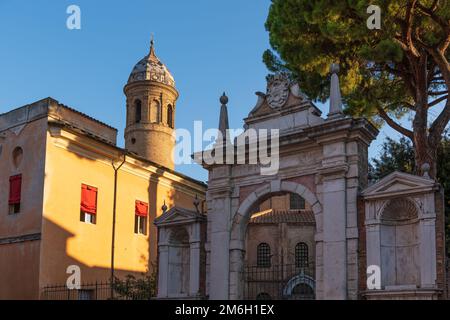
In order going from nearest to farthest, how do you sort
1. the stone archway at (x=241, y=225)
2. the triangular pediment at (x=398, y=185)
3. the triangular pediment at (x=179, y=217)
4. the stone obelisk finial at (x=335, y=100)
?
the triangular pediment at (x=398, y=185), the stone obelisk finial at (x=335, y=100), the stone archway at (x=241, y=225), the triangular pediment at (x=179, y=217)

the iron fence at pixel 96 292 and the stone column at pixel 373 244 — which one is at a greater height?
the stone column at pixel 373 244

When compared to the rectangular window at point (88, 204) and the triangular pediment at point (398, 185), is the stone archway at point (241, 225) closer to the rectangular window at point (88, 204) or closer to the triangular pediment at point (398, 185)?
the triangular pediment at point (398, 185)

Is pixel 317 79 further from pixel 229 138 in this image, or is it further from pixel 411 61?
pixel 229 138

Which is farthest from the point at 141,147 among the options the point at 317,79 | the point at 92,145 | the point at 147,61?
the point at 317,79

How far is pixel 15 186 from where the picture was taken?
20516mm

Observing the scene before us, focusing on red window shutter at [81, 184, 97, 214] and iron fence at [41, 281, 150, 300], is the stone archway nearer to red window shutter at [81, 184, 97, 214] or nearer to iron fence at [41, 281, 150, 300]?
iron fence at [41, 281, 150, 300]

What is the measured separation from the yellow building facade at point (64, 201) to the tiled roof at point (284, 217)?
10.3 m

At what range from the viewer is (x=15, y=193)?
67.1 feet

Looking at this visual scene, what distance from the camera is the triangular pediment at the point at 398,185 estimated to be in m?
11.7

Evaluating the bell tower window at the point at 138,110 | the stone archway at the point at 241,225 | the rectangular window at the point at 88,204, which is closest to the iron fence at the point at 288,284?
the rectangular window at the point at 88,204

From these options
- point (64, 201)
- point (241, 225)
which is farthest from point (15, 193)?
point (241, 225)

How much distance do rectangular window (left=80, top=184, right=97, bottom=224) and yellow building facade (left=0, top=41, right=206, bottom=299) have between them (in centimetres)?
10

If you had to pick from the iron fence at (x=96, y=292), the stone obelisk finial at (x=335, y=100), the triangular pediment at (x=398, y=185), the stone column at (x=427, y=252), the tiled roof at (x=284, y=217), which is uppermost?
the stone obelisk finial at (x=335, y=100)

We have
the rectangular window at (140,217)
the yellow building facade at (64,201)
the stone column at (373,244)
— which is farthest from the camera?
the rectangular window at (140,217)
